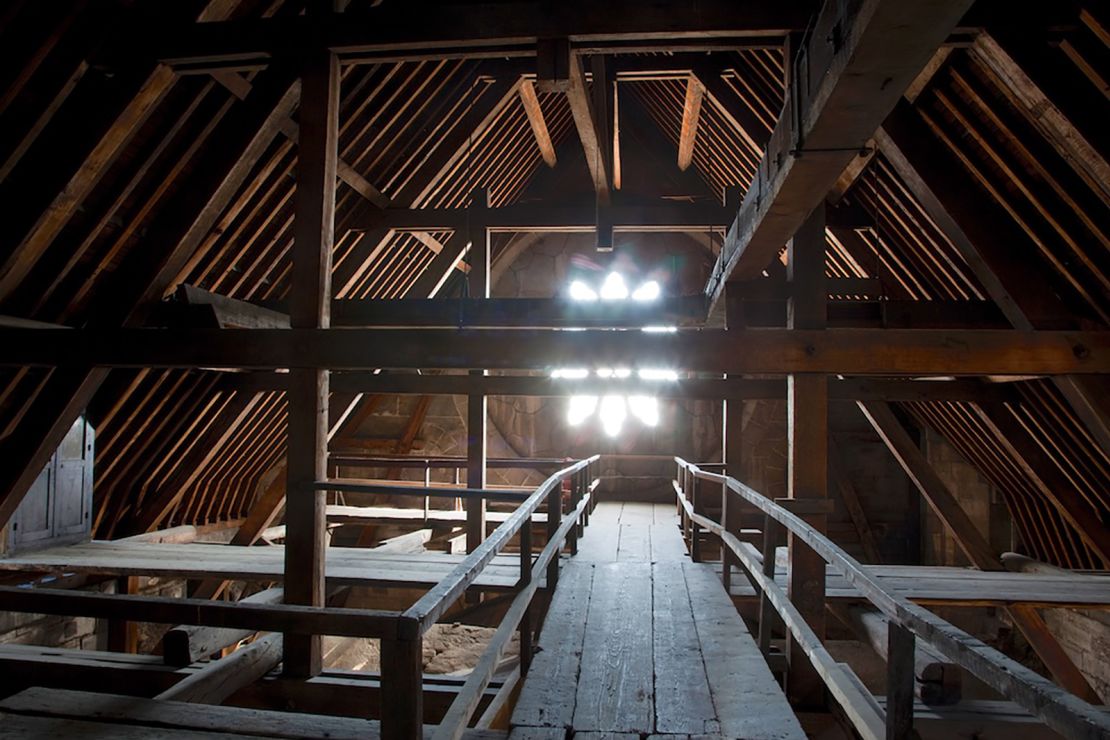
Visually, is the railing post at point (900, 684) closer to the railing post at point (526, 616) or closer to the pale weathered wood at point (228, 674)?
the railing post at point (526, 616)

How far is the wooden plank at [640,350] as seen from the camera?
4.53 meters

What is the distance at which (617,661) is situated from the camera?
392 centimetres

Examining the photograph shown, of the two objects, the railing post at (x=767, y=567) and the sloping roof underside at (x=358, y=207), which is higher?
the sloping roof underside at (x=358, y=207)

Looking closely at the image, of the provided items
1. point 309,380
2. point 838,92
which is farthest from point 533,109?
point 838,92

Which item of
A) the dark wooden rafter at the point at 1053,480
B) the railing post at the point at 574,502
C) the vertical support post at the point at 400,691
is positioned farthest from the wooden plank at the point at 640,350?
the dark wooden rafter at the point at 1053,480

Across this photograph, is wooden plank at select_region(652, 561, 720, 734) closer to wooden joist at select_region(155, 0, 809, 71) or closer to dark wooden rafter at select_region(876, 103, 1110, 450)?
dark wooden rafter at select_region(876, 103, 1110, 450)

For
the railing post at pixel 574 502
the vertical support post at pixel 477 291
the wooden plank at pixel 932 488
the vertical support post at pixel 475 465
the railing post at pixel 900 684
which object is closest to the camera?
the railing post at pixel 900 684

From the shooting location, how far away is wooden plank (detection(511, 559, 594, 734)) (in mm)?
3195

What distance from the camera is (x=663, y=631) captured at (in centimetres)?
449

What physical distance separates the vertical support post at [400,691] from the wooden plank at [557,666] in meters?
1.21

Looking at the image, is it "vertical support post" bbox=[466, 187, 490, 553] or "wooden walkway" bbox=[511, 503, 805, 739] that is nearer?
"wooden walkway" bbox=[511, 503, 805, 739]

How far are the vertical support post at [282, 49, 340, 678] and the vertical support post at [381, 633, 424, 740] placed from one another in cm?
286

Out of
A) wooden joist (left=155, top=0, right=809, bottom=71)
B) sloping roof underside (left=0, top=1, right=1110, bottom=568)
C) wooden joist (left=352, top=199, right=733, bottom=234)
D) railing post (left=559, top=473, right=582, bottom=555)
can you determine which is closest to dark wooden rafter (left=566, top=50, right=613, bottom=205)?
wooden joist (left=155, top=0, right=809, bottom=71)

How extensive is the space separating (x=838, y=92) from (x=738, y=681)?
273 centimetres
